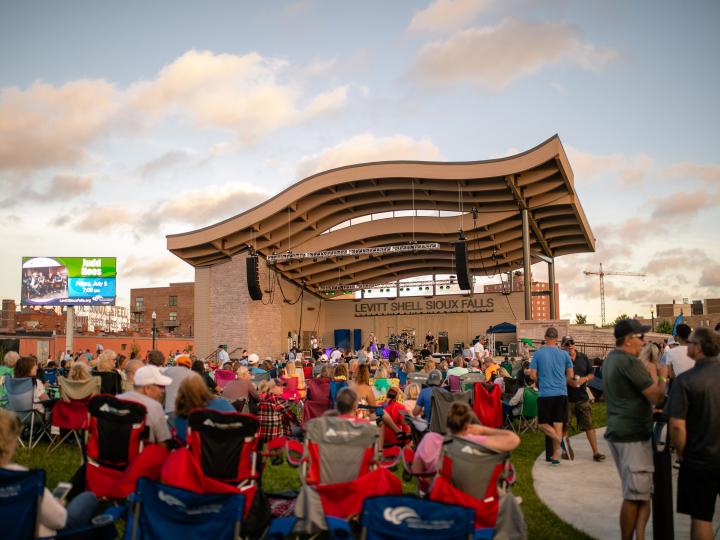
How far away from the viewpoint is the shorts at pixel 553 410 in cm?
807

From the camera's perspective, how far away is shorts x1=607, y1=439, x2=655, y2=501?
14.5ft

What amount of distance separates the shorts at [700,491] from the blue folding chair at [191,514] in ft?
9.23

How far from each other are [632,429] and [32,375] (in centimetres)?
761

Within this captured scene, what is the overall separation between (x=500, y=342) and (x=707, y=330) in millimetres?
30500

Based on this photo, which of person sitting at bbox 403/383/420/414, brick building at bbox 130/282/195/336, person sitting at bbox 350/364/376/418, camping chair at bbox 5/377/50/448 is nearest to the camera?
person sitting at bbox 350/364/376/418

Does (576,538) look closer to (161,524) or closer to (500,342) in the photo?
(161,524)

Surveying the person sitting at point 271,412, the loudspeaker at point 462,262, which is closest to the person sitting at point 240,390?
the person sitting at point 271,412

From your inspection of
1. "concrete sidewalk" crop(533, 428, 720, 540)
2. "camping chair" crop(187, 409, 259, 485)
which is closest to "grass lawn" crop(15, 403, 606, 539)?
"concrete sidewalk" crop(533, 428, 720, 540)

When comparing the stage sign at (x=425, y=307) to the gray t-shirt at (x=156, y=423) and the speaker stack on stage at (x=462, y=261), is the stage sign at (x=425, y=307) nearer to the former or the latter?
the speaker stack on stage at (x=462, y=261)

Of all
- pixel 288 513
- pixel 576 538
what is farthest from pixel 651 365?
pixel 288 513

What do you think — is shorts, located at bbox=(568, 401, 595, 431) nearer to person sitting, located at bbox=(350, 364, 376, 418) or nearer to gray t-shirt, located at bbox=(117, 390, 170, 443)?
person sitting, located at bbox=(350, 364, 376, 418)

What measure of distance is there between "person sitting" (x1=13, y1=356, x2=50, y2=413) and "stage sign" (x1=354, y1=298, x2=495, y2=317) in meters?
31.5

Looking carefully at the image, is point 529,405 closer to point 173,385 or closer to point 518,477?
point 518,477

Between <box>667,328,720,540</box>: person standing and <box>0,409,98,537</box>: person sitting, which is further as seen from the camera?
<box>667,328,720,540</box>: person standing
